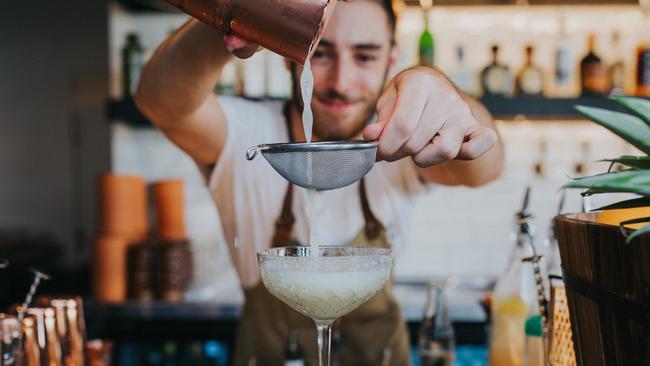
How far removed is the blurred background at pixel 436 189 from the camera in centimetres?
362

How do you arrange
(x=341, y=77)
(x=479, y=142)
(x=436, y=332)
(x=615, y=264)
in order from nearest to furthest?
(x=615, y=264) < (x=479, y=142) < (x=436, y=332) < (x=341, y=77)

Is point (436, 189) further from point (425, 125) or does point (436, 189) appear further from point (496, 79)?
point (425, 125)

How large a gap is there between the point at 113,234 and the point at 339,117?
1.98 metres

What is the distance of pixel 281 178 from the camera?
2371 millimetres

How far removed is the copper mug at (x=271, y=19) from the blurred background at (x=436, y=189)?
2403 millimetres

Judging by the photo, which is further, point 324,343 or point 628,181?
point 324,343

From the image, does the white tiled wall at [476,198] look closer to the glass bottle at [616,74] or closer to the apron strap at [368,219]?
the glass bottle at [616,74]

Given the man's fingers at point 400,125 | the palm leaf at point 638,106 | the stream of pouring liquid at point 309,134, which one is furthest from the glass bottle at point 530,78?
the palm leaf at point 638,106

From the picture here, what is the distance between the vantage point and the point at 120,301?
3.70 metres

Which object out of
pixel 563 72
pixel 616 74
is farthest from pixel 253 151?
pixel 616 74

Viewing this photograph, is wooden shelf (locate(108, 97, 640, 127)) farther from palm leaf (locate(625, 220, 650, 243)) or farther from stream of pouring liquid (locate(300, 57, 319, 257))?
palm leaf (locate(625, 220, 650, 243))

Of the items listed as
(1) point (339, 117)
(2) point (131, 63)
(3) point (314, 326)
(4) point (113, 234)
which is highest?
(2) point (131, 63)

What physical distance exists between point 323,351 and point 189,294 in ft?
9.28

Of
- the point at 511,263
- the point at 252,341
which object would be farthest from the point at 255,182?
the point at 511,263
